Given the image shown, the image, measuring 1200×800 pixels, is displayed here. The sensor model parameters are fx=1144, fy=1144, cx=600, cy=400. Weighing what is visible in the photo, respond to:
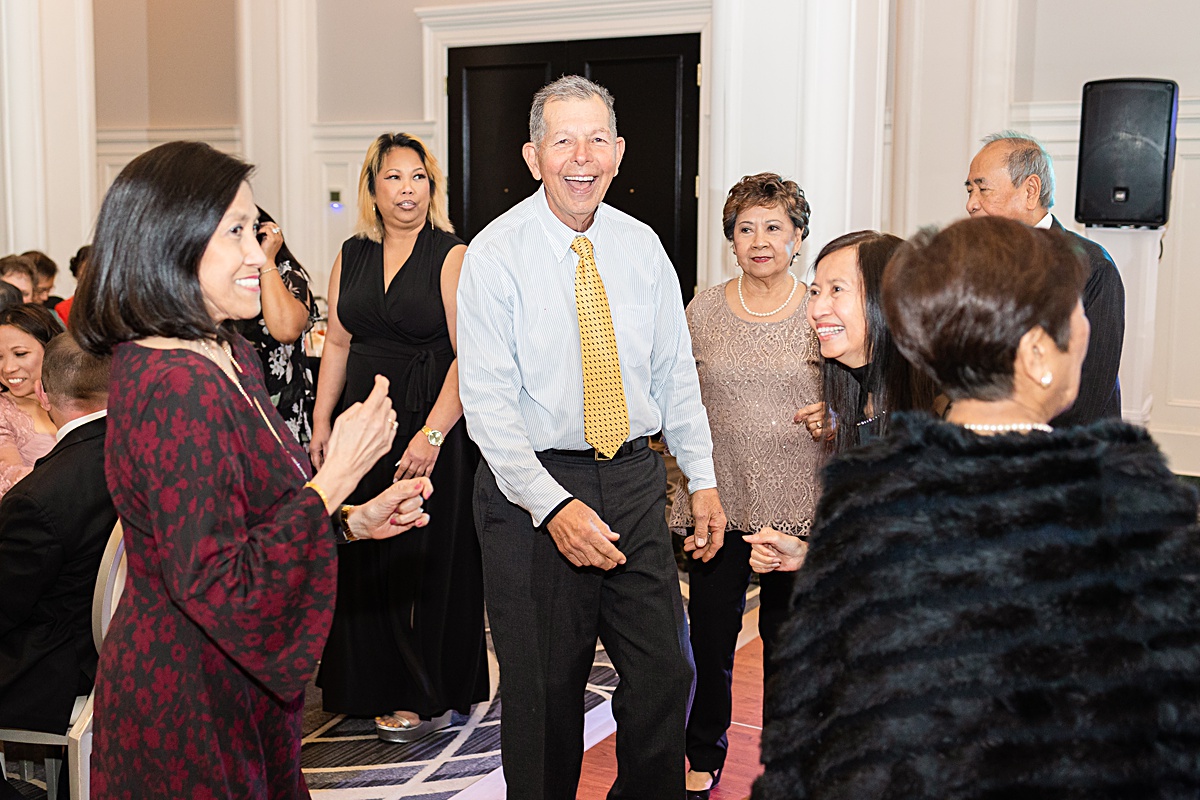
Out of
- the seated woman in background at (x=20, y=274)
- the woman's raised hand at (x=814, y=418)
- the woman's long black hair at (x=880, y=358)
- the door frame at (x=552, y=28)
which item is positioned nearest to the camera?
the woman's long black hair at (x=880, y=358)

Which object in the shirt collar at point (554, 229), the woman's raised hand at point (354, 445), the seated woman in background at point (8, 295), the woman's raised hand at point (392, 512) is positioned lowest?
the woman's raised hand at point (392, 512)

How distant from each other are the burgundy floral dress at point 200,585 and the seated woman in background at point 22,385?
6.59 ft

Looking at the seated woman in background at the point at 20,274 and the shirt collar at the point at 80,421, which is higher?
the seated woman in background at the point at 20,274

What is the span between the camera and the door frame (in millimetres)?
7172

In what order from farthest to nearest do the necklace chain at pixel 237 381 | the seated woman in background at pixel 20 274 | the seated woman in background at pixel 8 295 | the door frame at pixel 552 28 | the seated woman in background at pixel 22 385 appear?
the door frame at pixel 552 28, the seated woman in background at pixel 20 274, the seated woman in background at pixel 8 295, the seated woman in background at pixel 22 385, the necklace chain at pixel 237 381

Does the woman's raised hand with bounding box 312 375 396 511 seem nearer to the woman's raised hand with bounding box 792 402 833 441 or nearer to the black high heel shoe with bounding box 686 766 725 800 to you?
the woman's raised hand with bounding box 792 402 833 441

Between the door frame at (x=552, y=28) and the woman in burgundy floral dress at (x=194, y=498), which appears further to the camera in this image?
the door frame at (x=552, y=28)

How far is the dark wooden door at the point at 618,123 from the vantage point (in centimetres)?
735

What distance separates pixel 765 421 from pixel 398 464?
107 cm

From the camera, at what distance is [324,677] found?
11.6ft

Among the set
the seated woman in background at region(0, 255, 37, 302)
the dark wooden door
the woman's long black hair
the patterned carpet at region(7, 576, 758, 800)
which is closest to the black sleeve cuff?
the woman's long black hair

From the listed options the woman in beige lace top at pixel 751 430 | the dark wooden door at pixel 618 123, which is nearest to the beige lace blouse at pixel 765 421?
the woman in beige lace top at pixel 751 430

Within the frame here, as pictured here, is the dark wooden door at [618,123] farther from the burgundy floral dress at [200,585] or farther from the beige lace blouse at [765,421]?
the burgundy floral dress at [200,585]

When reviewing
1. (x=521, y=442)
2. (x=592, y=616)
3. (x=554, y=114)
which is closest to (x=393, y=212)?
(x=554, y=114)
